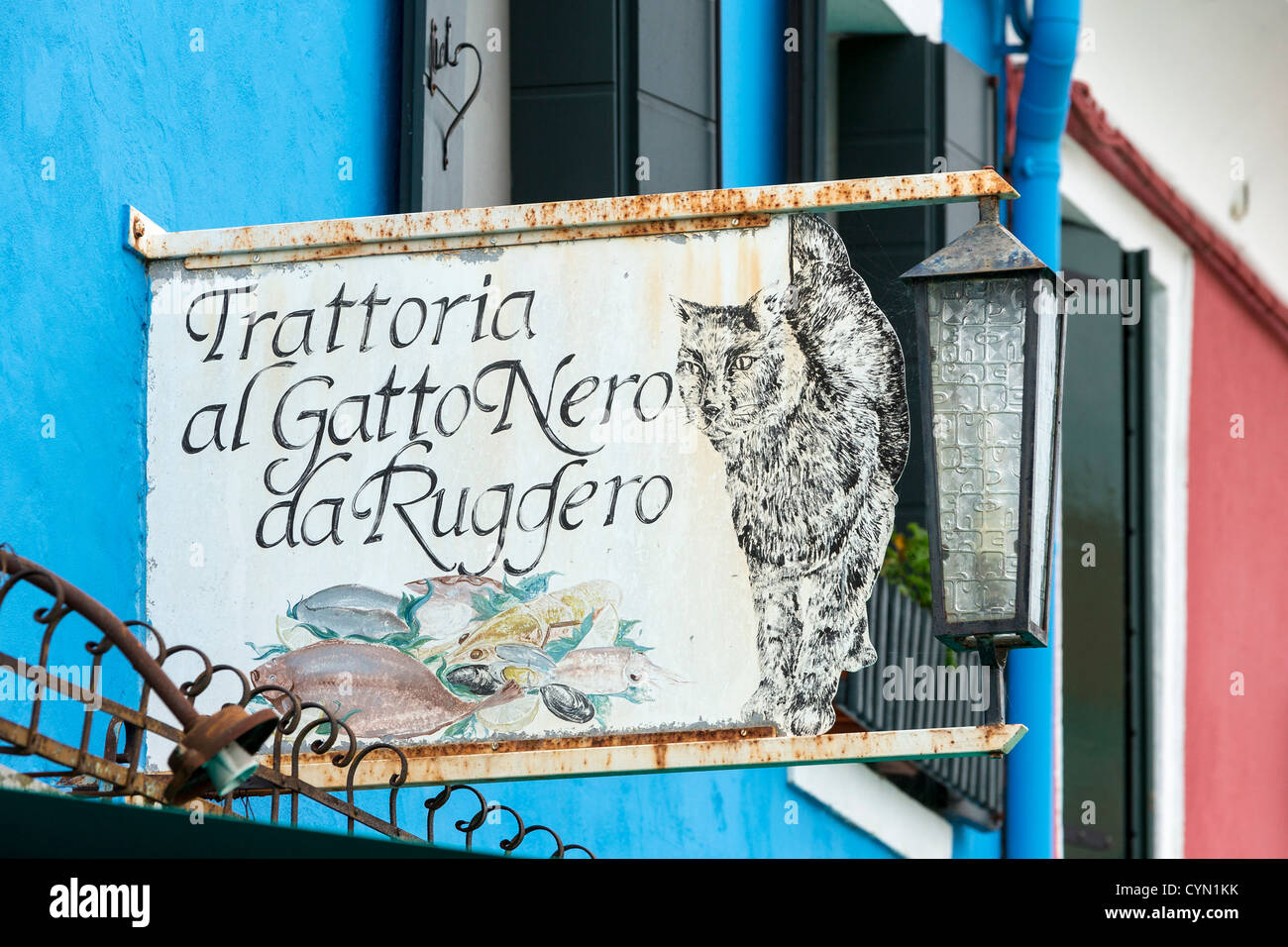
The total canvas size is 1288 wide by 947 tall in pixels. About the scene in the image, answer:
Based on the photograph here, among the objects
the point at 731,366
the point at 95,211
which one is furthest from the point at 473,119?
the point at 731,366

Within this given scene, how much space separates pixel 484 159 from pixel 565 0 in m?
0.58

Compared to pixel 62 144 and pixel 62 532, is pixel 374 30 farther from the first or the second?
pixel 62 532

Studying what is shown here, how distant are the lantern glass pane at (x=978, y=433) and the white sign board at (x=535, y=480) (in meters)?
0.10

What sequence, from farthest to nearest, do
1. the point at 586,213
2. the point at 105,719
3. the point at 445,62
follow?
the point at 445,62 → the point at 105,719 → the point at 586,213

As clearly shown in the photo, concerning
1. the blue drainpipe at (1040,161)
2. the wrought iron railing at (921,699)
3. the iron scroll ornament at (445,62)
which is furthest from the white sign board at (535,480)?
the blue drainpipe at (1040,161)

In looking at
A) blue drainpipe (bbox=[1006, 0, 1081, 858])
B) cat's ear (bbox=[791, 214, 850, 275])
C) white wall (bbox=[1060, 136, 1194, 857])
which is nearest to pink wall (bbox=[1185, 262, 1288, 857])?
white wall (bbox=[1060, 136, 1194, 857])

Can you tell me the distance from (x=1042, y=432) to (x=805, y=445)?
45 cm

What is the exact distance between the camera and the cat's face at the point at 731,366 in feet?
12.4

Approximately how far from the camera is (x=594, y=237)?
3941mm

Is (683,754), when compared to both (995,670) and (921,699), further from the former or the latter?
(921,699)

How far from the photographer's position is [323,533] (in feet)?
12.8

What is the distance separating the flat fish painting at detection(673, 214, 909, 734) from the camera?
3693 mm

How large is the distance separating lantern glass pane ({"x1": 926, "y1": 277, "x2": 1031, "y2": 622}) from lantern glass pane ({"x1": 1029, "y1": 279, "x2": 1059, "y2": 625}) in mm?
34
